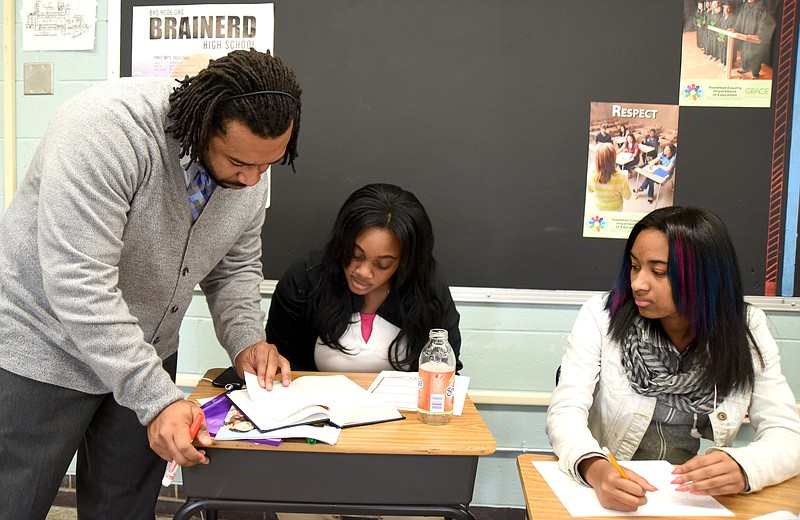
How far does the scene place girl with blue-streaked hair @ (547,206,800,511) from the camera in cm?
134

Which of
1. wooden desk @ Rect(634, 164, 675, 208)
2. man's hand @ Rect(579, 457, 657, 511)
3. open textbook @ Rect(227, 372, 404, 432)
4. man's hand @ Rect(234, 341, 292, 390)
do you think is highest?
wooden desk @ Rect(634, 164, 675, 208)

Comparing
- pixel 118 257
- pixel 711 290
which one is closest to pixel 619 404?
pixel 711 290

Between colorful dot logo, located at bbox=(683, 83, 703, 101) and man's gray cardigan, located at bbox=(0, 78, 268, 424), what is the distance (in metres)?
1.45

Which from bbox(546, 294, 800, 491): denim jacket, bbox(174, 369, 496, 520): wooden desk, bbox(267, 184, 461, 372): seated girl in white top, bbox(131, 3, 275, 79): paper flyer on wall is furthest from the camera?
bbox(131, 3, 275, 79): paper flyer on wall

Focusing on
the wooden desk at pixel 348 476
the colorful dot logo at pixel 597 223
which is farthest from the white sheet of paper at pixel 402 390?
the colorful dot logo at pixel 597 223

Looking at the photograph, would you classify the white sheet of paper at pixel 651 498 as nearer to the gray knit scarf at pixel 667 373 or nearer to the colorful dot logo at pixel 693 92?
the gray knit scarf at pixel 667 373

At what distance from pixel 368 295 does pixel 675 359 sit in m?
0.81

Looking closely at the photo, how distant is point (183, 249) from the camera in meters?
1.29

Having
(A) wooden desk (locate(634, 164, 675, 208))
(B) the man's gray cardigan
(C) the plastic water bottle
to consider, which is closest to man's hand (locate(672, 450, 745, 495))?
(C) the plastic water bottle

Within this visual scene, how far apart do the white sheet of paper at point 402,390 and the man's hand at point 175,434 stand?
1.41 feet

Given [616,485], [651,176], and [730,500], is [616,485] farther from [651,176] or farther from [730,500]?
[651,176]

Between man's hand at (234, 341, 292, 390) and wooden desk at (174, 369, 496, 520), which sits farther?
man's hand at (234, 341, 292, 390)

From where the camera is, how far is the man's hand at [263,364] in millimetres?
1365

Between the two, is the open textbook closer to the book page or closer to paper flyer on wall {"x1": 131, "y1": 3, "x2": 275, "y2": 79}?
the book page
